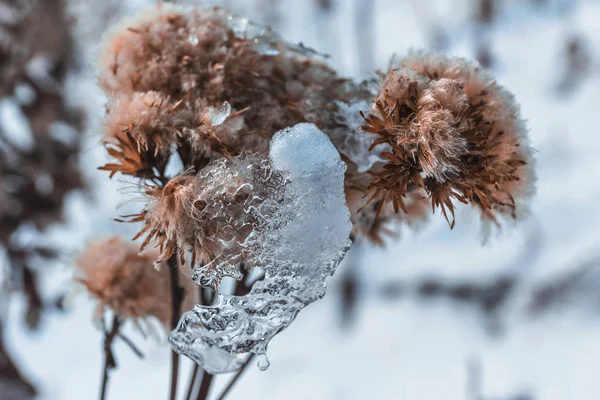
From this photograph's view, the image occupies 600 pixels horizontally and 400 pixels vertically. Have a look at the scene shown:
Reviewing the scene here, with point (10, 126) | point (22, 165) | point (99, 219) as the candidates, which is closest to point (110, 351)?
point (22, 165)

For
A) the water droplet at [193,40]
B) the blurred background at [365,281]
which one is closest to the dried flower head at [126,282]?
the water droplet at [193,40]

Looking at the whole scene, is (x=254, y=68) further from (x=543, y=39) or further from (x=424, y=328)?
(x=543, y=39)

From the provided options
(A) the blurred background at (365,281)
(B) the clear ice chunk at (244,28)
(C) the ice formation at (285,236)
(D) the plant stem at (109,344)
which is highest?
(B) the clear ice chunk at (244,28)

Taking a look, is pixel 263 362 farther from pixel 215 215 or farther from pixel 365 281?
pixel 365 281

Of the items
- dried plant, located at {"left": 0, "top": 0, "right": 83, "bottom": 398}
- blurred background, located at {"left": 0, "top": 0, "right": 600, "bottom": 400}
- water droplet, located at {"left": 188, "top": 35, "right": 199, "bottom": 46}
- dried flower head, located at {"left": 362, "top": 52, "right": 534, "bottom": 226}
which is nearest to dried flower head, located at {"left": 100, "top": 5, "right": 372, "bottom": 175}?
water droplet, located at {"left": 188, "top": 35, "right": 199, "bottom": 46}

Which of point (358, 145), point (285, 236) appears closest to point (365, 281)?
point (358, 145)

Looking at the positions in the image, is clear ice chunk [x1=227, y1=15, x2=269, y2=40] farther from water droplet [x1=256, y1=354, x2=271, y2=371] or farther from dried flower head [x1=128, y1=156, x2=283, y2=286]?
water droplet [x1=256, y1=354, x2=271, y2=371]

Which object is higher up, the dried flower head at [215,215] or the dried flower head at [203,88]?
the dried flower head at [203,88]

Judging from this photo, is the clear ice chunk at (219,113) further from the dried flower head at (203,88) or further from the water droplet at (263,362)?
the water droplet at (263,362)
